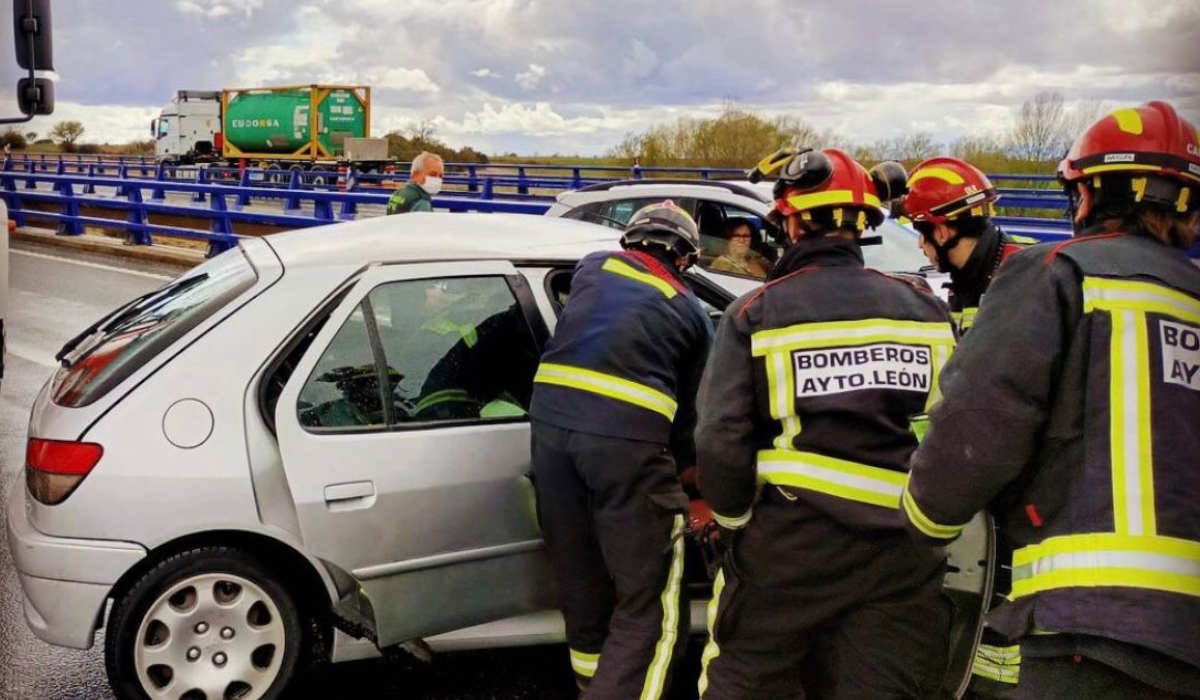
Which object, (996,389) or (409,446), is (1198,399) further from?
(409,446)

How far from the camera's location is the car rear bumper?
317 cm

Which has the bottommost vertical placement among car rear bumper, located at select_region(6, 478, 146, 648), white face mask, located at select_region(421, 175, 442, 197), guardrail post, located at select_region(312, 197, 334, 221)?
car rear bumper, located at select_region(6, 478, 146, 648)

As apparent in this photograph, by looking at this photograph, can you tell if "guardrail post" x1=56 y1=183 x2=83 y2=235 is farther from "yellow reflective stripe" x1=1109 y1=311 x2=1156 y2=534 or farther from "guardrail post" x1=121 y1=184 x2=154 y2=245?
"yellow reflective stripe" x1=1109 y1=311 x2=1156 y2=534

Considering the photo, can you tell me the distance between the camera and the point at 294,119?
137 feet

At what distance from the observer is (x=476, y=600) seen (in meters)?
3.44

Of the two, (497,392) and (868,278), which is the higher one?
(868,278)

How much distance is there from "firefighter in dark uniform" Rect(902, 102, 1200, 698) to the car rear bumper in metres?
2.32

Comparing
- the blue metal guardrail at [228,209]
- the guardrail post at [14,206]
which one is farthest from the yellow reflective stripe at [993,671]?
the guardrail post at [14,206]

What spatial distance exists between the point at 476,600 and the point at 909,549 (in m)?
1.41

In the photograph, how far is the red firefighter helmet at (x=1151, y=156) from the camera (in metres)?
2.10

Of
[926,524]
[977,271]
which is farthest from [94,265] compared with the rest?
[926,524]

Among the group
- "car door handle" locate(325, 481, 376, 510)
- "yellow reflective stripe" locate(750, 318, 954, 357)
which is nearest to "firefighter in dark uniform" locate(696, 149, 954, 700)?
"yellow reflective stripe" locate(750, 318, 954, 357)

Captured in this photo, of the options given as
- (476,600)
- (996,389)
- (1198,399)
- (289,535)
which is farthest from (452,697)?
(1198,399)

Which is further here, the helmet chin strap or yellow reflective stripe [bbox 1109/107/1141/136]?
the helmet chin strap
